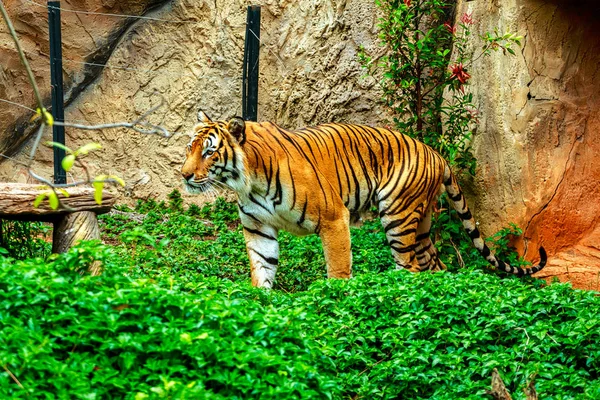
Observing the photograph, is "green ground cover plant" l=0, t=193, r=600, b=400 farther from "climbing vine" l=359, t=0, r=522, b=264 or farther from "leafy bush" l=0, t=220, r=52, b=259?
"climbing vine" l=359, t=0, r=522, b=264

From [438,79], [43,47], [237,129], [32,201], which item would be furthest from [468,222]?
[43,47]

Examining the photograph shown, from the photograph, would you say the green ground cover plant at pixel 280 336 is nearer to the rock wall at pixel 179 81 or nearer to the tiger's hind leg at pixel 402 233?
the tiger's hind leg at pixel 402 233

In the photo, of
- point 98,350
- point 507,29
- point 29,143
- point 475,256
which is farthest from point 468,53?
point 98,350

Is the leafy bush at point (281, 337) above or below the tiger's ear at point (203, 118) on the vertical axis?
below

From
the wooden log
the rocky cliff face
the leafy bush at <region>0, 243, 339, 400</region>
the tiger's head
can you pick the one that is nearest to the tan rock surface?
the rocky cliff face

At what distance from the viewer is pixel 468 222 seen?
7.84m

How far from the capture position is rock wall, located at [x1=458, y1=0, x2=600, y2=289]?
8086 millimetres

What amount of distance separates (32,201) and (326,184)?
8.13 ft

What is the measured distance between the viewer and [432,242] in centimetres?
852

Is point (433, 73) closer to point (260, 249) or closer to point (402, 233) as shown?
point (402, 233)

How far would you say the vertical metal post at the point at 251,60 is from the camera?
362 inches

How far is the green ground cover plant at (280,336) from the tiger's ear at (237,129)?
1383 mm

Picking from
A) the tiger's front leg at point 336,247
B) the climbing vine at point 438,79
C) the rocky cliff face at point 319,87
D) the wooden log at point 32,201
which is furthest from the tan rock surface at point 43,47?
the tiger's front leg at point 336,247

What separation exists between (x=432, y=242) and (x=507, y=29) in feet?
7.18
